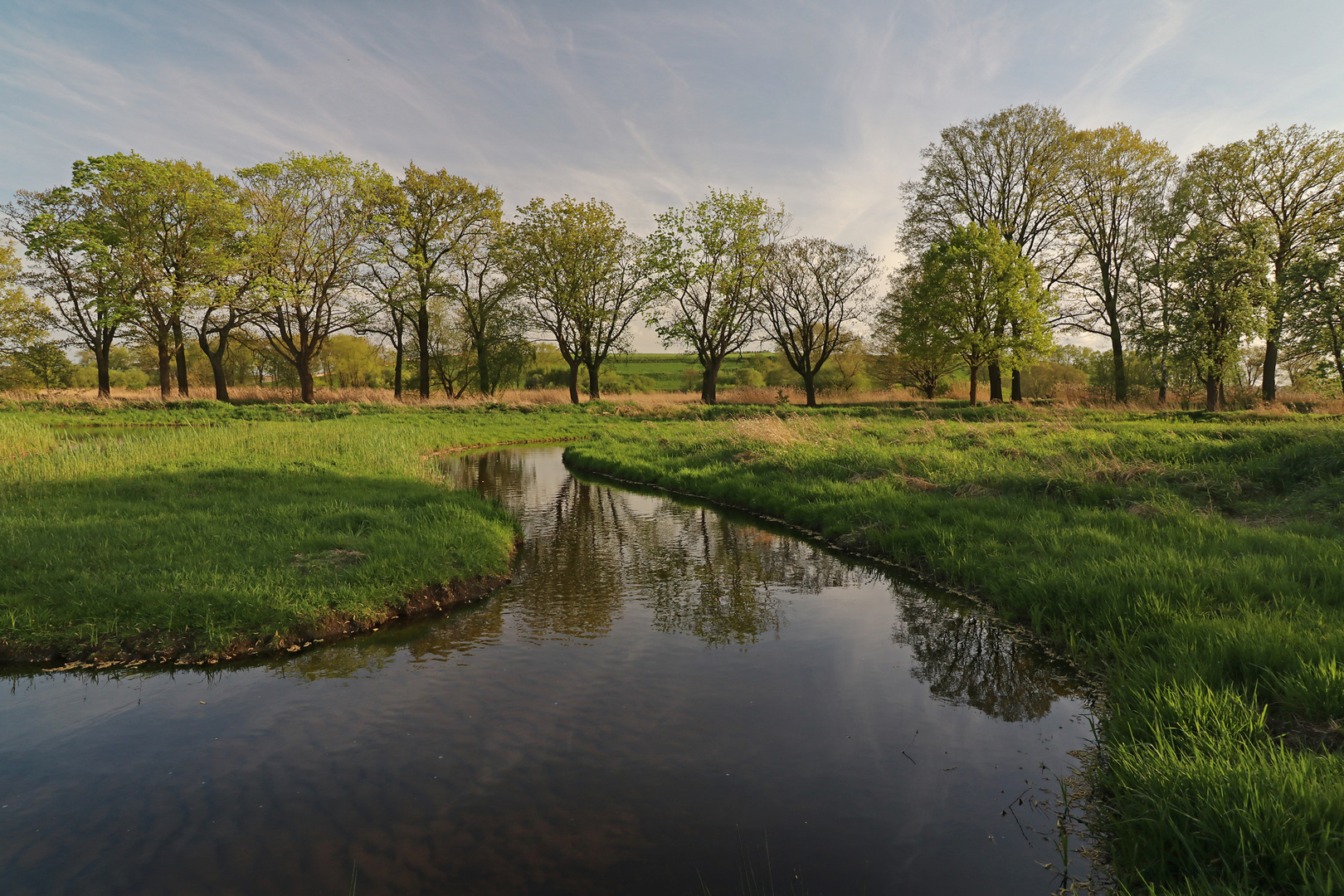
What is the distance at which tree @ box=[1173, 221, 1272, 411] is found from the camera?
2808 cm

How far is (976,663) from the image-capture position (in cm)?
676

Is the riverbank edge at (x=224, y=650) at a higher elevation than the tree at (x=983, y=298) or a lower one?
lower

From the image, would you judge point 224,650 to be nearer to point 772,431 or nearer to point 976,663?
point 976,663

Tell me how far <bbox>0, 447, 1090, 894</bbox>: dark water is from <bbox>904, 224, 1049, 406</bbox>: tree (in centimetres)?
3174

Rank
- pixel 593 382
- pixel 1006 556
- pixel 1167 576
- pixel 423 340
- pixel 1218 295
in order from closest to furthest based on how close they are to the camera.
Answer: pixel 1167 576 < pixel 1006 556 < pixel 1218 295 < pixel 423 340 < pixel 593 382

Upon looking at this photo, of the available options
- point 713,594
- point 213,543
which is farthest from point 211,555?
point 713,594

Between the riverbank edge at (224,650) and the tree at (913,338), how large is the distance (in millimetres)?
35328

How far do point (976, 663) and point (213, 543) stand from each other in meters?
10.2

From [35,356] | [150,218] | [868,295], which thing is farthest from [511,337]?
[35,356]

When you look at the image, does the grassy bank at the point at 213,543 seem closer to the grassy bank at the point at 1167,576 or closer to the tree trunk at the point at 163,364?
the grassy bank at the point at 1167,576

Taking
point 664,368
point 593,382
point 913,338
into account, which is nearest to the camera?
point 913,338

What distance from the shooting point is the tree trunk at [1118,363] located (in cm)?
3500

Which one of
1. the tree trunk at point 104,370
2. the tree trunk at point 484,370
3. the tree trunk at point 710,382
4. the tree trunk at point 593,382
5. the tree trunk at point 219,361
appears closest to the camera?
the tree trunk at point 219,361

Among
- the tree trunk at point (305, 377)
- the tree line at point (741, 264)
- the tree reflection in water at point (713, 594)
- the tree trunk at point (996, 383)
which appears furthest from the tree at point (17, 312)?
the tree trunk at point (996, 383)
